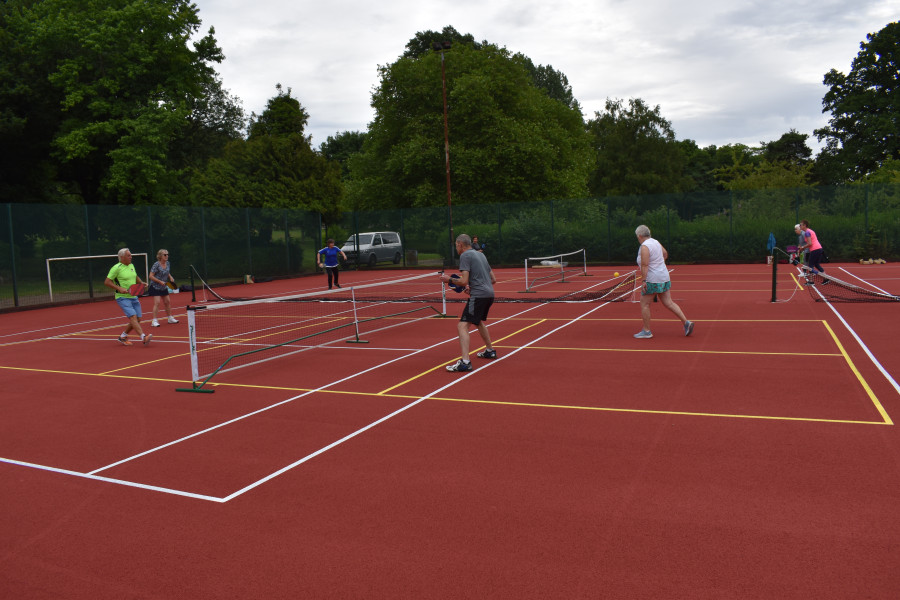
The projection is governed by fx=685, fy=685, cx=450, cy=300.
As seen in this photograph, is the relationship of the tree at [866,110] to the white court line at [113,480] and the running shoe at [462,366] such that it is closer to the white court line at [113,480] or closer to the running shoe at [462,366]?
the running shoe at [462,366]

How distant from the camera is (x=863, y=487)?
15.9 feet

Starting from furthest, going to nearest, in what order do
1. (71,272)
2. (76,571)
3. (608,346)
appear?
(71,272), (608,346), (76,571)

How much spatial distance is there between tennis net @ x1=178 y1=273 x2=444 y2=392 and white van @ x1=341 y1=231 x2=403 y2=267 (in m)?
13.5

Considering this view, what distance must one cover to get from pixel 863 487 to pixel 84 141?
1285 inches

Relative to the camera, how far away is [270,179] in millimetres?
37500

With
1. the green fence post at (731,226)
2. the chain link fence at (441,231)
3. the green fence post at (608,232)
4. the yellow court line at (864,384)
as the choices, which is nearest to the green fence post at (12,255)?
the chain link fence at (441,231)

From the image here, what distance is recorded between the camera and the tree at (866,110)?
55.3 m

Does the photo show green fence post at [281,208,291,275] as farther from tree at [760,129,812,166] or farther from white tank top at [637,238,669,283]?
tree at [760,129,812,166]

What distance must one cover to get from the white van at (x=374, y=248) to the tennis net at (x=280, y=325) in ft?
44.3

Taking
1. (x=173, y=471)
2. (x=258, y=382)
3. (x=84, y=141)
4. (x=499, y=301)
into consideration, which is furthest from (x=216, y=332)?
(x=84, y=141)

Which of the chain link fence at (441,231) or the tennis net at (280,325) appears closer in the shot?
the tennis net at (280,325)

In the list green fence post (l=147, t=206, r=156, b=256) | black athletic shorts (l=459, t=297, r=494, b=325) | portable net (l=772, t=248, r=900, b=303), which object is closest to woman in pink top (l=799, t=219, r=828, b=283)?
portable net (l=772, t=248, r=900, b=303)

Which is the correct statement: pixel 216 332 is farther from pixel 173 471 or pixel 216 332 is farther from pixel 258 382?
pixel 173 471

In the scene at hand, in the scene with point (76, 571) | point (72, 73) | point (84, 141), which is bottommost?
point (76, 571)
